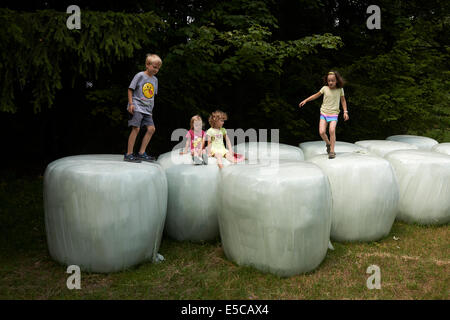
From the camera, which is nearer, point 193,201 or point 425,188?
point 193,201

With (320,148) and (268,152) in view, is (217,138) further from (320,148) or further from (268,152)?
(320,148)

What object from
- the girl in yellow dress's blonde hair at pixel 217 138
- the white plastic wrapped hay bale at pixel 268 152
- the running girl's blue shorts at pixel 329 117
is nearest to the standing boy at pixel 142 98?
the girl in yellow dress's blonde hair at pixel 217 138

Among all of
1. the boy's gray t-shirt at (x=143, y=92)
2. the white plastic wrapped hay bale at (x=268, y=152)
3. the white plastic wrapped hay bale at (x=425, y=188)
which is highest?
the boy's gray t-shirt at (x=143, y=92)

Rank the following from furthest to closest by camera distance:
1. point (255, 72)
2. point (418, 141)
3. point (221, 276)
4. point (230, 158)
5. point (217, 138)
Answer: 1. point (255, 72)
2. point (418, 141)
3. point (217, 138)
4. point (230, 158)
5. point (221, 276)

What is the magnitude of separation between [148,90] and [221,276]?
2.66 meters

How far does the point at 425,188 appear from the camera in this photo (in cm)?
639

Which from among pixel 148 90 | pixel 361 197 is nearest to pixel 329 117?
pixel 361 197

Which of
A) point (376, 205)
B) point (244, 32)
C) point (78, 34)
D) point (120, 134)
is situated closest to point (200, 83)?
point (244, 32)

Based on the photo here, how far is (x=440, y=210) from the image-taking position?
Result: 21.1 ft

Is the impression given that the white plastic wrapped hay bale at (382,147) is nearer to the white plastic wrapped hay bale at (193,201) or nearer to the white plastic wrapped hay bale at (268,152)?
the white plastic wrapped hay bale at (268,152)

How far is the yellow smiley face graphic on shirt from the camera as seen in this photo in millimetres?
5537

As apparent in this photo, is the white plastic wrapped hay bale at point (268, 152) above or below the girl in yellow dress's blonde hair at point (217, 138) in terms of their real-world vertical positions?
below

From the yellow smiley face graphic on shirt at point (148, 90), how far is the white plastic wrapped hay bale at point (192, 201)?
1000 mm

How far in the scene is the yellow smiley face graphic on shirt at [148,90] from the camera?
554cm
